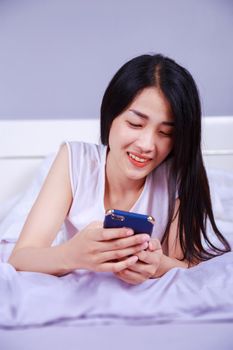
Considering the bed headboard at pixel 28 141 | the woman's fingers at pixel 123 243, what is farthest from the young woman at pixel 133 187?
the bed headboard at pixel 28 141

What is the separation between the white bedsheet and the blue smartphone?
0.13 meters

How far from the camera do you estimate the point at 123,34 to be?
1.66 metres

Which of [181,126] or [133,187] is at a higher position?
[181,126]

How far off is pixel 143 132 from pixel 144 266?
0.87 feet

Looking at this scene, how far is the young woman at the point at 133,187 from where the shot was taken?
0.82 meters

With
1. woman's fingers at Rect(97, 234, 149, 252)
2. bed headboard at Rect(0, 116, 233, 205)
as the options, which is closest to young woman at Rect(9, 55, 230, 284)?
woman's fingers at Rect(97, 234, 149, 252)

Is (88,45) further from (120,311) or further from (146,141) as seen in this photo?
(120,311)

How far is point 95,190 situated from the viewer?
1.11m

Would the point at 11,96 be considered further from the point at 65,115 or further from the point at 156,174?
the point at 156,174

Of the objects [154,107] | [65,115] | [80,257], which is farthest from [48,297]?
[65,115]

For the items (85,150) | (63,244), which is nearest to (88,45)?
(85,150)

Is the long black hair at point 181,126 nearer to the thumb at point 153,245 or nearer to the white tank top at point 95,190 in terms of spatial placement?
the white tank top at point 95,190

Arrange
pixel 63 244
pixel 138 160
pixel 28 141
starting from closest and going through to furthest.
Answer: pixel 63 244 < pixel 138 160 < pixel 28 141

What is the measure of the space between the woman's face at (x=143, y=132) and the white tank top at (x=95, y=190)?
13 cm
